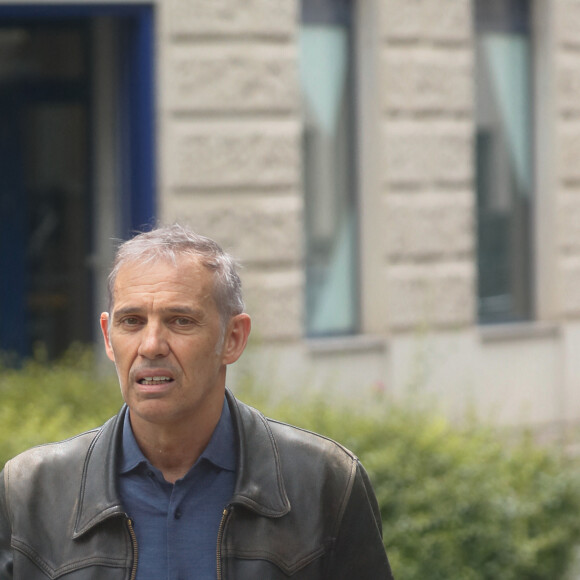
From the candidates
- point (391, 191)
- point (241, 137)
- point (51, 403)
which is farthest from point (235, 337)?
point (391, 191)

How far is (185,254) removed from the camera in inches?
104

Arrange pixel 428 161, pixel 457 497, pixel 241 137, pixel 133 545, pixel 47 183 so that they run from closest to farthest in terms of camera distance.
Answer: pixel 133 545 → pixel 457 497 → pixel 241 137 → pixel 428 161 → pixel 47 183

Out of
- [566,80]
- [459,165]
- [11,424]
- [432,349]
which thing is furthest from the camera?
[566,80]

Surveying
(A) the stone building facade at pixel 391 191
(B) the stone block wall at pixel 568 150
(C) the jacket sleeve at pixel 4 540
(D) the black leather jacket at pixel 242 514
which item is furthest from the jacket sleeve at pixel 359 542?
(B) the stone block wall at pixel 568 150

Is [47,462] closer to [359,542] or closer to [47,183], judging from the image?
[359,542]

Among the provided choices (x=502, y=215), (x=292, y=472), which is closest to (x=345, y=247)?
(x=502, y=215)

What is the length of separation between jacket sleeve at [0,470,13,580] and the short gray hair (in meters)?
0.43

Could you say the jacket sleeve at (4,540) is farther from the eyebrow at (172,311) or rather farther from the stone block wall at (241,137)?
the stone block wall at (241,137)

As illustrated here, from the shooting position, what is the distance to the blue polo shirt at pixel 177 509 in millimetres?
2557

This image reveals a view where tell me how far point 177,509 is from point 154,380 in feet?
0.76

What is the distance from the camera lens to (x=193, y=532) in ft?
8.42

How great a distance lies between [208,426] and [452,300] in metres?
8.08

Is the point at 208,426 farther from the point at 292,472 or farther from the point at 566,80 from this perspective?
the point at 566,80

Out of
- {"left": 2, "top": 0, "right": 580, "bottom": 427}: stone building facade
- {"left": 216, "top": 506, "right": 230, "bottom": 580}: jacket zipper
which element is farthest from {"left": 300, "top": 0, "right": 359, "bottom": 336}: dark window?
{"left": 216, "top": 506, "right": 230, "bottom": 580}: jacket zipper
